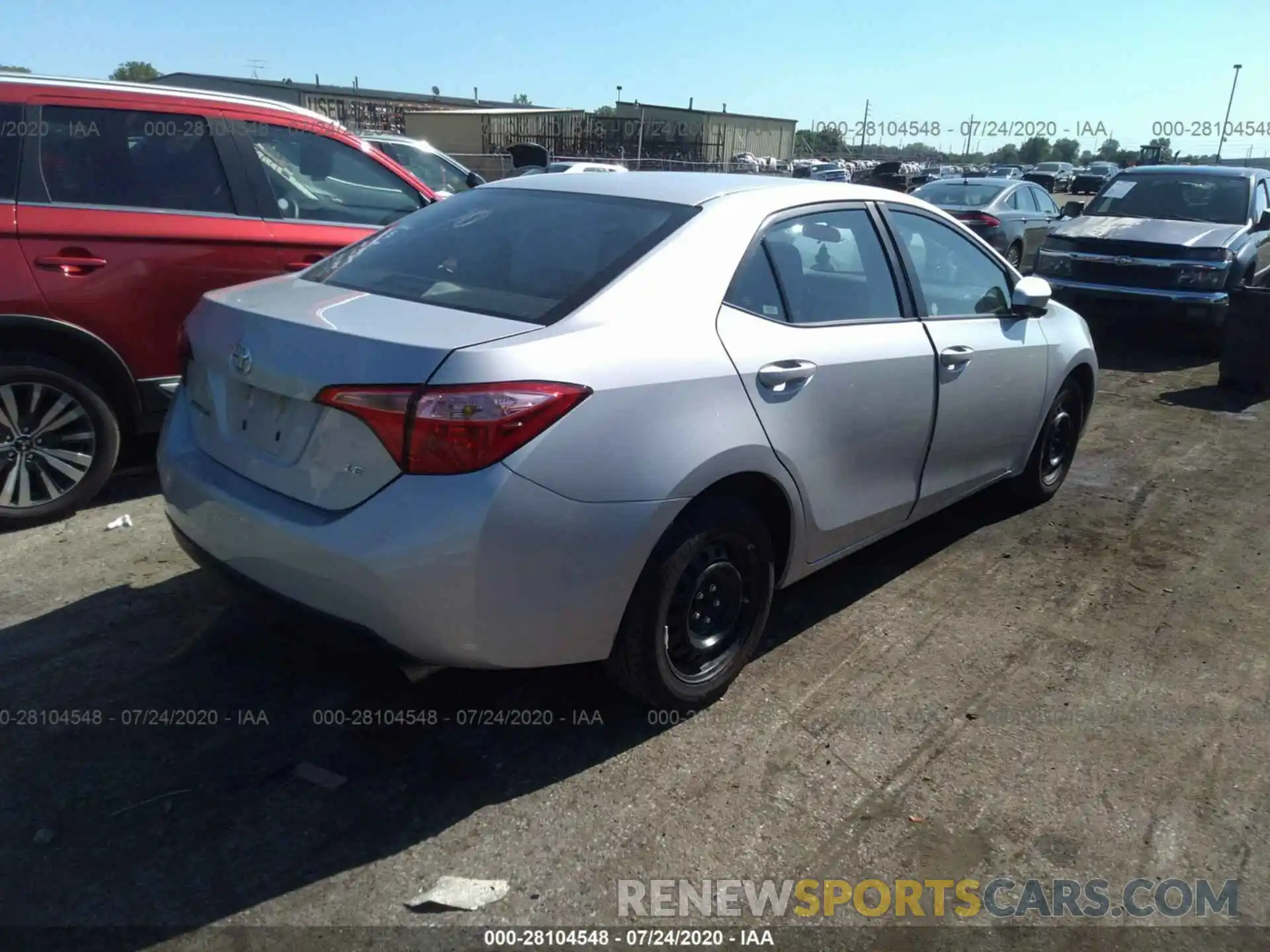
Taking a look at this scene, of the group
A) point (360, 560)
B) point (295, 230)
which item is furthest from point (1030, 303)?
point (295, 230)

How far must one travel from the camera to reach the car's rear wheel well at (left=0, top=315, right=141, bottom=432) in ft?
14.7

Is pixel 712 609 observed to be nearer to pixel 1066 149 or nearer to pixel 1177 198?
pixel 1177 198

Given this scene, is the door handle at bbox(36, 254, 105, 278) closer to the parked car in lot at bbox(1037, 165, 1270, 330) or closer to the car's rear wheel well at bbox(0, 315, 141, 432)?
the car's rear wheel well at bbox(0, 315, 141, 432)

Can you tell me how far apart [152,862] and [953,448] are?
10.9 ft

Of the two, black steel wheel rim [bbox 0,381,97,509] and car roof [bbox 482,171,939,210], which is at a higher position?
car roof [bbox 482,171,939,210]

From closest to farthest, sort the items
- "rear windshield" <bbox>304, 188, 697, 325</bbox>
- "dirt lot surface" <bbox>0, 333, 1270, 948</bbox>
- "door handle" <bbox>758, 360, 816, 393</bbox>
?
1. "dirt lot surface" <bbox>0, 333, 1270, 948</bbox>
2. "rear windshield" <bbox>304, 188, 697, 325</bbox>
3. "door handle" <bbox>758, 360, 816, 393</bbox>

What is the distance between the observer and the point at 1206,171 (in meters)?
11.0

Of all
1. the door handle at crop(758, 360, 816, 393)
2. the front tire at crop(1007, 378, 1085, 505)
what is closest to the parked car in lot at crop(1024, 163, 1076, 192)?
the front tire at crop(1007, 378, 1085, 505)

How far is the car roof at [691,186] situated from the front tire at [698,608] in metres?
1.13

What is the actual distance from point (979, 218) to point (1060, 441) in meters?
8.46

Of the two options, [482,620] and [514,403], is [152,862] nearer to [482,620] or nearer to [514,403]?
[482,620]

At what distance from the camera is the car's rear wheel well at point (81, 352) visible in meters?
4.48

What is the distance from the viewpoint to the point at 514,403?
2.56m

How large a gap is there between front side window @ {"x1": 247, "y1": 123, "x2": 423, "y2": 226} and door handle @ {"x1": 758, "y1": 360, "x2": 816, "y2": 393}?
3312mm
